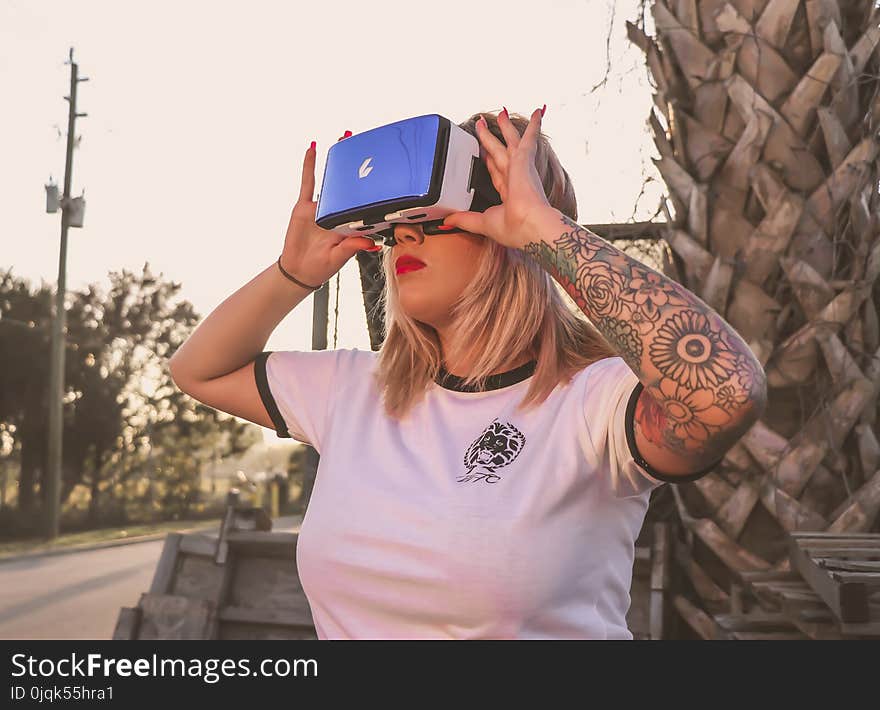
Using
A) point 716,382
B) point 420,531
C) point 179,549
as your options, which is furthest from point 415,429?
point 179,549

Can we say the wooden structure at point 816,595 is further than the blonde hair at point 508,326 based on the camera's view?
No

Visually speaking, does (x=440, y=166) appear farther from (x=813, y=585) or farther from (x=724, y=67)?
(x=724, y=67)

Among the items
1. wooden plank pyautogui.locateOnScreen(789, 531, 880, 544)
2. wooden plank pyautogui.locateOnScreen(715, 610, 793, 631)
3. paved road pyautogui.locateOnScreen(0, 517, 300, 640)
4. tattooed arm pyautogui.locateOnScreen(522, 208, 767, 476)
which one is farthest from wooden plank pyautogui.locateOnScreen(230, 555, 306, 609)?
paved road pyautogui.locateOnScreen(0, 517, 300, 640)

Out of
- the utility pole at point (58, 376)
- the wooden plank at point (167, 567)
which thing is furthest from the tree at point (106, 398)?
the wooden plank at point (167, 567)

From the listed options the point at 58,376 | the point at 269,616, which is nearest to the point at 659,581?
the point at 269,616

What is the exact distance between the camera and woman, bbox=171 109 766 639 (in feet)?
4.63

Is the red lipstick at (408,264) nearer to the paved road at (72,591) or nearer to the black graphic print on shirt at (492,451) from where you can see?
the black graphic print on shirt at (492,451)

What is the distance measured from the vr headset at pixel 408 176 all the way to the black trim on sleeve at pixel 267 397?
44 cm

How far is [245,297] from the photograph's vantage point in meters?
2.03

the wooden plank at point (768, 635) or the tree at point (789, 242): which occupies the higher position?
the tree at point (789, 242)

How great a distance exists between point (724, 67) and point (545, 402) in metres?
1.45

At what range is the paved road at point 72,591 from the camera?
790 centimetres

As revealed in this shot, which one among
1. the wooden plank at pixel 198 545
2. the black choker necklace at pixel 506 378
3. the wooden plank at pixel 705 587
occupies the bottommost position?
the wooden plank at pixel 198 545

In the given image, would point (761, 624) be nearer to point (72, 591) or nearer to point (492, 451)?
point (492, 451)
